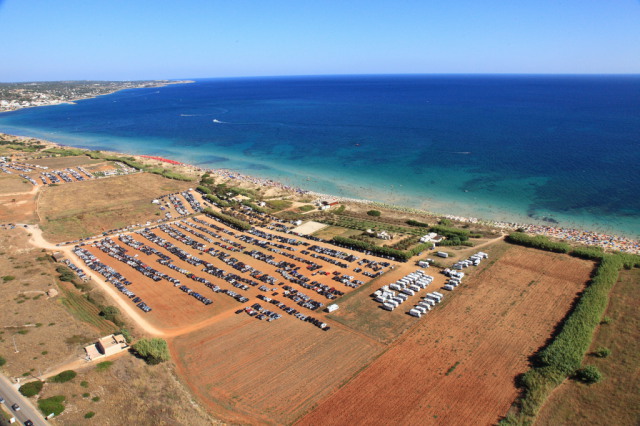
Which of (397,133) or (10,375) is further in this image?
(397,133)

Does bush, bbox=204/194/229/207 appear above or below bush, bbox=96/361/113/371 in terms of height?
above

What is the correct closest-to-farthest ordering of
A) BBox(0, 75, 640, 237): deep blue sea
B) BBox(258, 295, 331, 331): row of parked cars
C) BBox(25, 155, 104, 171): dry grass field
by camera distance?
BBox(258, 295, 331, 331): row of parked cars < BBox(0, 75, 640, 237): deep blue sea < BBox(25, 155, 104, 171): dry grass field

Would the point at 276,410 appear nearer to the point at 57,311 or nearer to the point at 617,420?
the point at 617,420

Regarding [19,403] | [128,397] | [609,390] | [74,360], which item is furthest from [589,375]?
[19,403]

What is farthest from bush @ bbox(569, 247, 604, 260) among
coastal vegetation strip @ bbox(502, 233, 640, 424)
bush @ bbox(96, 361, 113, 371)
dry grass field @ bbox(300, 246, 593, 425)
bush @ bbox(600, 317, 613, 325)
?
bush @ bbox(96, 361, 113, 371)

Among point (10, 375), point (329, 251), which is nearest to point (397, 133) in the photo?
point (329, 251)

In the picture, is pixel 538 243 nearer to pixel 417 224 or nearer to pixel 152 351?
pixel 417 224

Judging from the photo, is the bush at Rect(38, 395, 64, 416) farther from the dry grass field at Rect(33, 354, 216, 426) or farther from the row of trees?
the row of trees
